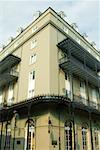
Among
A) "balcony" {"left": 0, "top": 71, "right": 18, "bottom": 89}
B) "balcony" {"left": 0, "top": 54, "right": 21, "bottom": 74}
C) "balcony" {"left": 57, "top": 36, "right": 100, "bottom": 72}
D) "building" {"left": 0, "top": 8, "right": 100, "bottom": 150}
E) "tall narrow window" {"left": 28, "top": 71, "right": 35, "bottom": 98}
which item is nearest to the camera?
"building" {"left": 0, "top": 8, "right": 100, "bottom": 150}

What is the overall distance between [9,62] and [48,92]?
30.5ft

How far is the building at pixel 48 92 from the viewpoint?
1780 cm

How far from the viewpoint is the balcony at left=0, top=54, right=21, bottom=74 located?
24459mm

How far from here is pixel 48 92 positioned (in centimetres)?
1848

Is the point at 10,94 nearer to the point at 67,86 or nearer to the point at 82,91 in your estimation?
the point at 67,86

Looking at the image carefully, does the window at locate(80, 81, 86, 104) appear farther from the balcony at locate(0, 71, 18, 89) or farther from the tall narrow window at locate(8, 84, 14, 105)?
the tall narrow window at locate(8, 84, 14, 105)

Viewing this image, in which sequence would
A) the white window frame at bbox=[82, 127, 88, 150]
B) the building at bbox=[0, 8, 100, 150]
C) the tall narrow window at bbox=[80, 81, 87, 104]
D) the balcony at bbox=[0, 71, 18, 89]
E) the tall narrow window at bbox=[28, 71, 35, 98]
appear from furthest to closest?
the tall narrow window at bbox=[80, 81, 87, 104] → the balcony at bbox=[0, 71, 18, 89] → the tall narrow window at bbox=[28, 71, 35, 98] → the white window frame at bbox=[82, 127, 88, 150] → the building at bbox=[0, 8, 100, 150]

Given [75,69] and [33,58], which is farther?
[33,58]

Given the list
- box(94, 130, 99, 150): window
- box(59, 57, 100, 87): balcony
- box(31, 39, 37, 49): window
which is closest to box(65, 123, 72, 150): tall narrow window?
box(94, 130, 99, 150): window

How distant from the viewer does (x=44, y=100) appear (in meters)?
17.2

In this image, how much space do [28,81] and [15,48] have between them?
7.27m

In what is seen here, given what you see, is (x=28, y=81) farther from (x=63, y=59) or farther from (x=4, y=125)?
(x=4, y=125)

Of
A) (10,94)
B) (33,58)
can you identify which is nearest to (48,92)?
(33,58)

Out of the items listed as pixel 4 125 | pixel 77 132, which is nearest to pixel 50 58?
pixel 77 132
